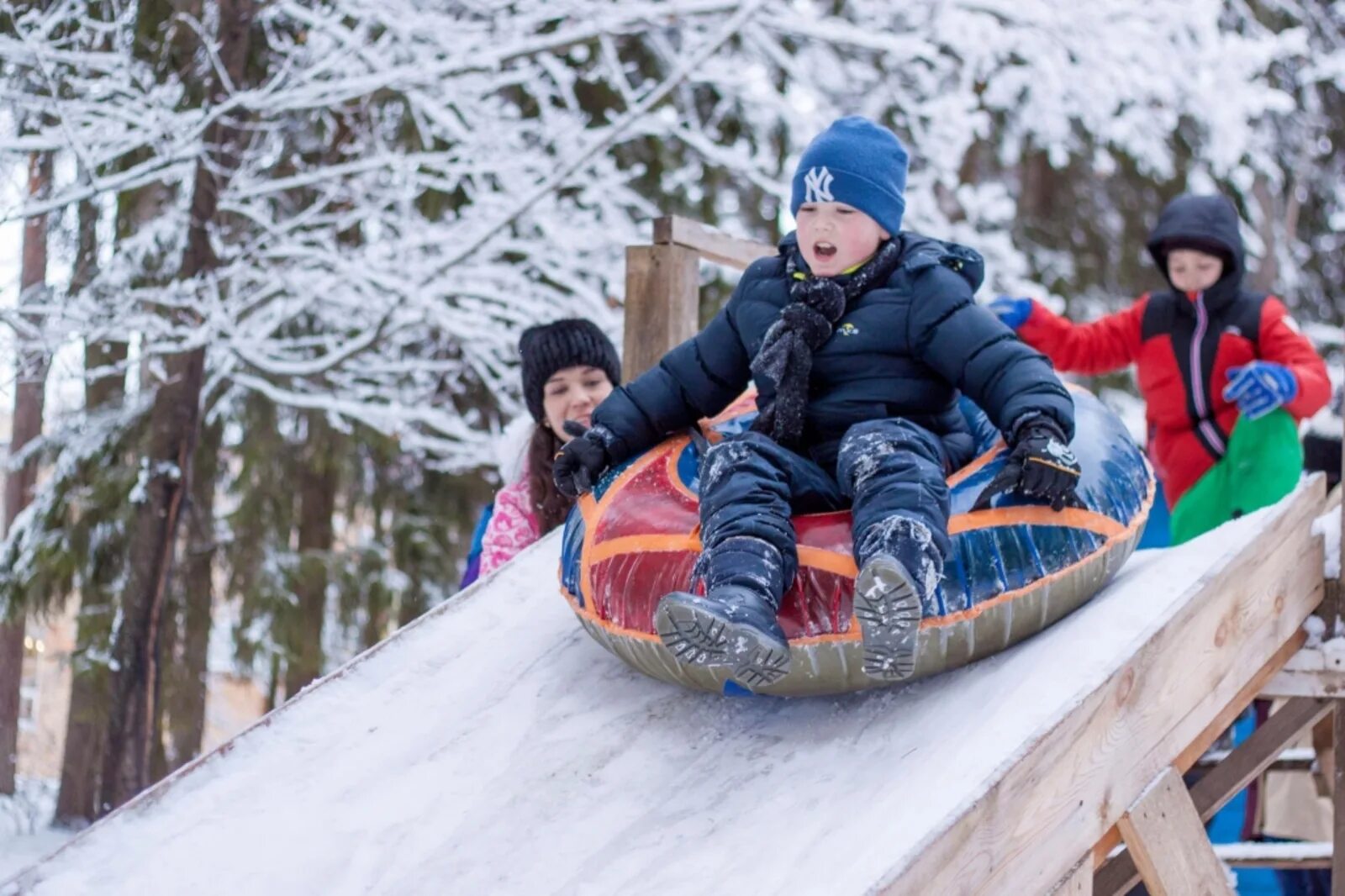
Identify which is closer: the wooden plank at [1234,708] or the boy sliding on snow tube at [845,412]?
the boy sliding on snow tube at [845,412]

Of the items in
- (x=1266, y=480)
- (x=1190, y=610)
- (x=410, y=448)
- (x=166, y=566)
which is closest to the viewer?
(x=1190, y=610)

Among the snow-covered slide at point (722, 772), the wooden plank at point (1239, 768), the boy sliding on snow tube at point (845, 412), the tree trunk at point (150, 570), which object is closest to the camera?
the snow-covered slide at point (722, 772)

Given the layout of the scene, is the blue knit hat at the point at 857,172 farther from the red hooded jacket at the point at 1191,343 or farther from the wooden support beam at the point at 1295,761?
the wooden support beam at the point at 1295,761

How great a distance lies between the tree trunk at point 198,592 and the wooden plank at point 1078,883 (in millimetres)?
4902

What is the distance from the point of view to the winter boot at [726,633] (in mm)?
2133

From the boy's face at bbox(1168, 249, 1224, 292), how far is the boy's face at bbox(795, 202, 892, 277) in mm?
1778

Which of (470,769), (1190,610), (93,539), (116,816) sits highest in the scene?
(1190,610)

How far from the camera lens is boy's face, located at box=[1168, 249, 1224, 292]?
412 centimetres

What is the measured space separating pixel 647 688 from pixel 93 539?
376 cm

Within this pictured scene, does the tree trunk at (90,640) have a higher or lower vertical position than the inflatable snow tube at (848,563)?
lower

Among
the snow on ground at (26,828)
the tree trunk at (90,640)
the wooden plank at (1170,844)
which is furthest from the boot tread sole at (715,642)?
Result: the snow on ground at (26,828)

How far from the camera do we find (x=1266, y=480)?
3.90 meters

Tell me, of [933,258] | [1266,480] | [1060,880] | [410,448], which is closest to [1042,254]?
[410,448]

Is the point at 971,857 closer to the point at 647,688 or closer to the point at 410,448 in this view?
the point at 647,688
